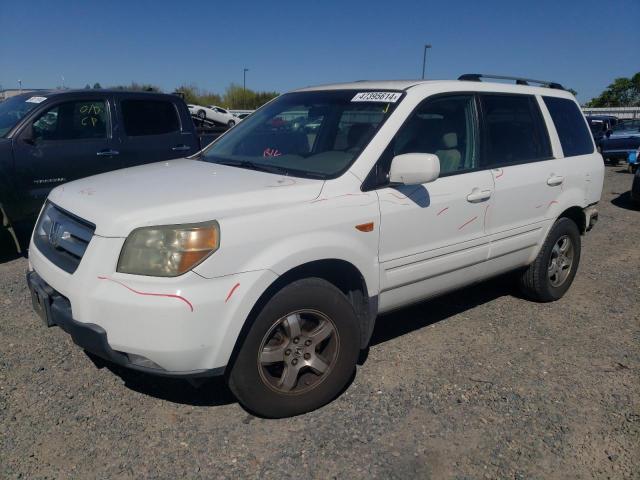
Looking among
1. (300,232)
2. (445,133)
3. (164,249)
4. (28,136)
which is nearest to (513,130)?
(445,133)

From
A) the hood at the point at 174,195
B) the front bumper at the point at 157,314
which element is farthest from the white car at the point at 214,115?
the front bumper at the point at 157,314

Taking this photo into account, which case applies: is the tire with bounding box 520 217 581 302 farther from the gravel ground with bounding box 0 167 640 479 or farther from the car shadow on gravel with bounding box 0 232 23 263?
the car shadow on gravel with bounding box 0 232 23 263

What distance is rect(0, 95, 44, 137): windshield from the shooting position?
586 centimetres

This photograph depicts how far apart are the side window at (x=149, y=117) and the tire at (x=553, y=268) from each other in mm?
4647

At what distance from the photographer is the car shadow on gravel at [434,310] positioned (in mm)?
4219

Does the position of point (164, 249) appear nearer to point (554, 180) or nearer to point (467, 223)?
point (467, 223)

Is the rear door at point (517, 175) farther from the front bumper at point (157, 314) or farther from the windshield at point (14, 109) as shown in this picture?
the windshield at point (14, 109)

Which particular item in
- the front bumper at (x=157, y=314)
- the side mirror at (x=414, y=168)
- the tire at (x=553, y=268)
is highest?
the side mirror at (x=414, y=168)

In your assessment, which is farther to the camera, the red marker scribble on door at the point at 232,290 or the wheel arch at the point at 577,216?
the wheel arch at the point at 577,216

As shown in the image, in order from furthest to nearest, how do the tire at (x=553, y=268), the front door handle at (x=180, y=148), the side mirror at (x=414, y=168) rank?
the front door handle at (x=180, y=148) < the tire at (x=553, y=268) < the side mirror at (x=414, y=168)

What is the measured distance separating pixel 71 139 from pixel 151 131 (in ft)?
3.22

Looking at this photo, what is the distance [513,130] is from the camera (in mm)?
4191

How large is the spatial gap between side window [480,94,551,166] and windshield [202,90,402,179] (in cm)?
91

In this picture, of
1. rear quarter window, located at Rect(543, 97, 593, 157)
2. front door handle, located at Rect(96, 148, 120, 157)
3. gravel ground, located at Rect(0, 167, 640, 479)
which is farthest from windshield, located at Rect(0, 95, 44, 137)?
rear quarter window, located at Rect(543, 97, 593, 157)
